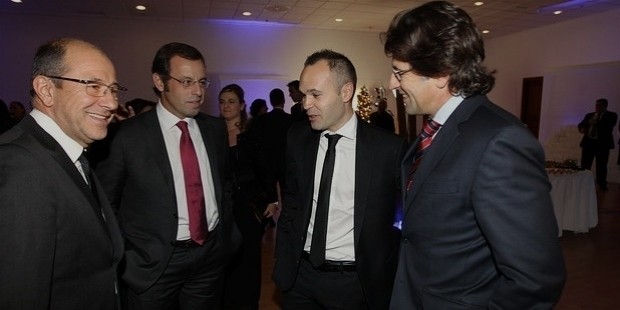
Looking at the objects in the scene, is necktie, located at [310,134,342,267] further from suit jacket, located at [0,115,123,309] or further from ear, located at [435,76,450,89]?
suit jacket, located at [0,115,123,309]

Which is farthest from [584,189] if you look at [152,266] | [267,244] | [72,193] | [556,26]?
[556,26]

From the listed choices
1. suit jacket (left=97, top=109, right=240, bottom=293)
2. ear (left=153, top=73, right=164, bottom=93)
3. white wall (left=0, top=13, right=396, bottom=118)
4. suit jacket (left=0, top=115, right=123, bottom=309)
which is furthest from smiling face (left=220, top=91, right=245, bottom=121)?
white wall (left=0, top=13, right=396, bottom=118)

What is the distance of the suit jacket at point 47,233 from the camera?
1.06 m

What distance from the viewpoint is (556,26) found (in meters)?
10.6

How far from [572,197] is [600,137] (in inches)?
179

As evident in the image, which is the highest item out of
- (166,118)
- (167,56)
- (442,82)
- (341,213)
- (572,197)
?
(167,56)

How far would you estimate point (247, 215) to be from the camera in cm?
321

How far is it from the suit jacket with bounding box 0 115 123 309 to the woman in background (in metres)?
1.76

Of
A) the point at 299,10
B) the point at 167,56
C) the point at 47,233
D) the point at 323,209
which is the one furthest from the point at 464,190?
the point at 299,10

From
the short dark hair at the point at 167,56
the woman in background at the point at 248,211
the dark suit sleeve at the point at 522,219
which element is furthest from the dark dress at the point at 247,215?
the dark suit sleeve at the point at 522,219

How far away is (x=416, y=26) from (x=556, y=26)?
38.8 ft

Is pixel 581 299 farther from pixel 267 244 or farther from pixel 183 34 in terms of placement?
pixel 183 34

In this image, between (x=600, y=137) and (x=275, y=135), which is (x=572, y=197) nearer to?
(x=275, y=135)

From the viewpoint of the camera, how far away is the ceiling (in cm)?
848
